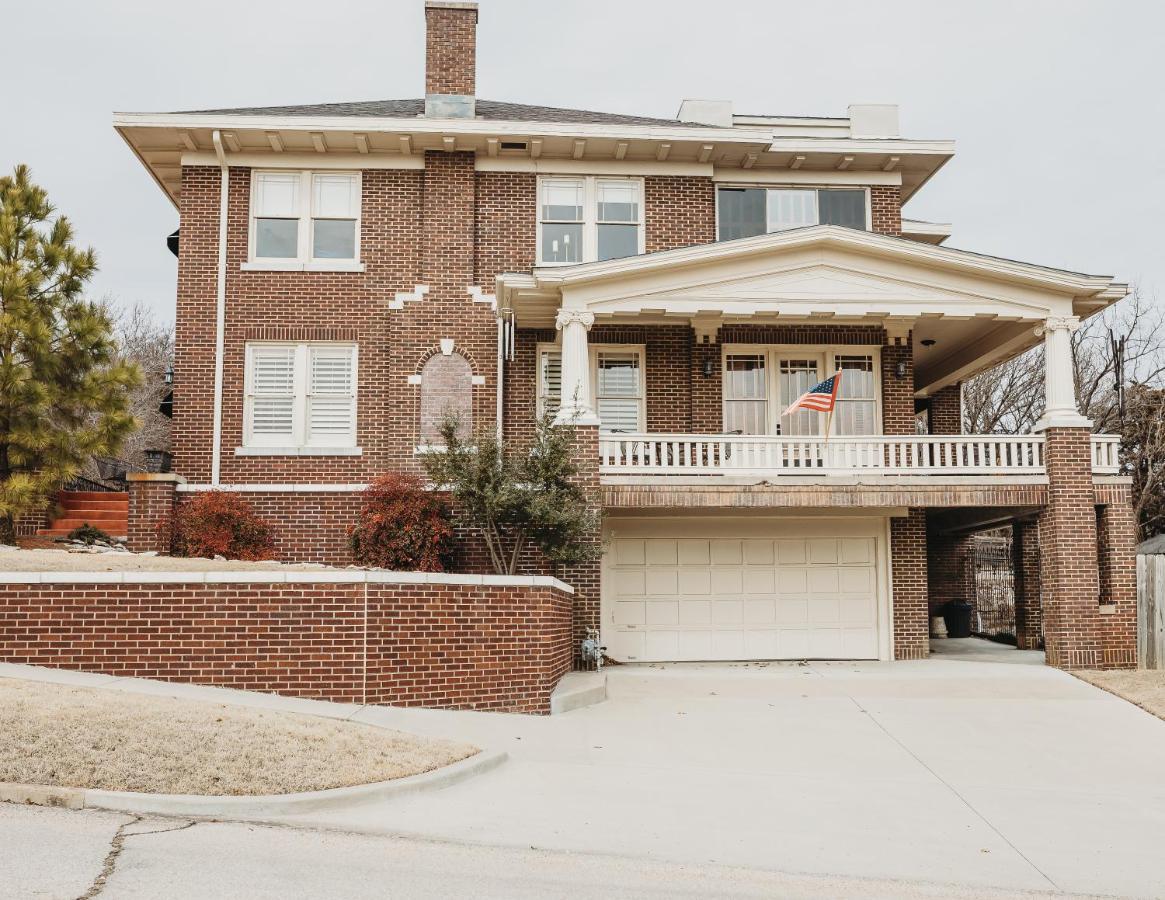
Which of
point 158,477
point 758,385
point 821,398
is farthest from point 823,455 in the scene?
point 158,477

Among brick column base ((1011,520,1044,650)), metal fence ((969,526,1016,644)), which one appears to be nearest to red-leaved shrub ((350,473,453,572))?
brick column base ((1011,520,1044,650))

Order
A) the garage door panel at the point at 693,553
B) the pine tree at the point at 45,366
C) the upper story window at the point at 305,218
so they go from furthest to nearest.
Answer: the upper story window at the point at 305,218
the garage door panel at the point at 693,553
the pine tree at the point at 45,366

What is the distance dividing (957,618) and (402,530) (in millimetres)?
12333

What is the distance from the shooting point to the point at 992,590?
87.2 ft

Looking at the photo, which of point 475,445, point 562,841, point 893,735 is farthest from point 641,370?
point 562,841

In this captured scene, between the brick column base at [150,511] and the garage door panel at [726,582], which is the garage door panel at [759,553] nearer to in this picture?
the garage door panel at [726,582]

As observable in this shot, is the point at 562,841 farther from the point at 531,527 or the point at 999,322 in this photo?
the point at 999,322

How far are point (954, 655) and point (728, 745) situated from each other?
9.20 metres

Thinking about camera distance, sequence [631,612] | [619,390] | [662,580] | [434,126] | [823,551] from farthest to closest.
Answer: [619,390], [434,126], [823,551], [662,580], [631,612]

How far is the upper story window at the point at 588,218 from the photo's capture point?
2014 cm

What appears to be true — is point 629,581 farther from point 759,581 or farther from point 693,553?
point 759,581

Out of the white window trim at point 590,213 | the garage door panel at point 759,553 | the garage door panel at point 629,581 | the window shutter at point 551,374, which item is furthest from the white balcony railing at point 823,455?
the white window trim at point 590,213

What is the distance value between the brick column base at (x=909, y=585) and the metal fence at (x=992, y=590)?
650 centimetres

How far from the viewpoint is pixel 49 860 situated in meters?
6.42
